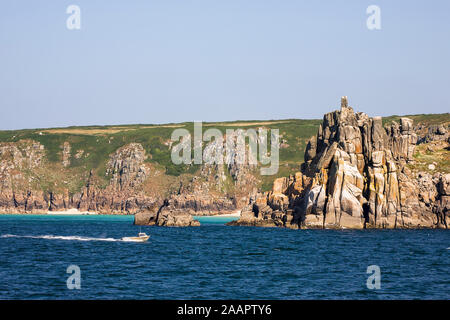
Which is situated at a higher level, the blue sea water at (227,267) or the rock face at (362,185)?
the rock face at (362,185)

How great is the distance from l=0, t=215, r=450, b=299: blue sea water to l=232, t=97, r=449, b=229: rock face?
27158 mm

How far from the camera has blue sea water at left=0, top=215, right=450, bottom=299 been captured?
59.9 meters

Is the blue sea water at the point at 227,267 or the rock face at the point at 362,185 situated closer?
the blue sea water at the point at 227,267

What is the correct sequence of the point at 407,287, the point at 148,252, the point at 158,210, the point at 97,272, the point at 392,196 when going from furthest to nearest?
1. the point at 158,210
2. the point at 392,196
3. the point at 148,252
4. the point at 97,272
5. the point at 407,287

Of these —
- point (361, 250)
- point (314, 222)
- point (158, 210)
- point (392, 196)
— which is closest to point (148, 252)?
point (361, 250)

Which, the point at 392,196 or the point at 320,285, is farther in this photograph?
the point at 392,196

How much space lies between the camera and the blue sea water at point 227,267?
59906mm

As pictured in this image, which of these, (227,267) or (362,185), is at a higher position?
(362,185)

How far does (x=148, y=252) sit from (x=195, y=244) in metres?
19.4

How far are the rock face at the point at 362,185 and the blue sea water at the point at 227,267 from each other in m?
27.2

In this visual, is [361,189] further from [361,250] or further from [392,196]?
[361,250]

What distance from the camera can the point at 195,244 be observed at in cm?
11675

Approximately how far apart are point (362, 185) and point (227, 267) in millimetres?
83877

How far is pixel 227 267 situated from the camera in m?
80.4
